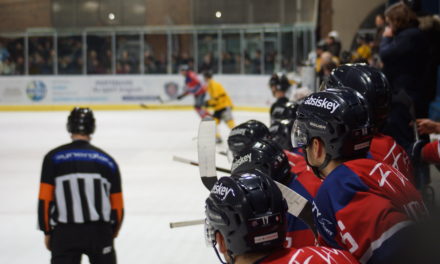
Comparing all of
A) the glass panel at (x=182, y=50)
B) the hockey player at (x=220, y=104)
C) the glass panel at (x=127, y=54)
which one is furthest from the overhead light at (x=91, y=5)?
the hockey player at (x=220, y=104)

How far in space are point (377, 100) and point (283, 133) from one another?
1598 millimetres

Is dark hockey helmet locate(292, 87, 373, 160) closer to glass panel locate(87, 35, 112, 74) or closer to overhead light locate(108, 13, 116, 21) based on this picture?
glass panel locate(87, 35, 112, 74)

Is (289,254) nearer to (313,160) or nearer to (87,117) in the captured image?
(313,160)

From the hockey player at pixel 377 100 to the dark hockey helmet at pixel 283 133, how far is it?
136 cm

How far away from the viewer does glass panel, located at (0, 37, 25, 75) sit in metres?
19.7

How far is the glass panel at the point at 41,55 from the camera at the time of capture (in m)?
19.8

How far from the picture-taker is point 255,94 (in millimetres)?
18375

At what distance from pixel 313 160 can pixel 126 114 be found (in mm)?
16161

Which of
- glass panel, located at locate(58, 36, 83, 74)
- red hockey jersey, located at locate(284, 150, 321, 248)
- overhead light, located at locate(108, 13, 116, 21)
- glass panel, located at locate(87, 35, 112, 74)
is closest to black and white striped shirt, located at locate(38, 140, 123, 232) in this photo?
red hockey jersey, located at locate(284, 150, 321, 248)

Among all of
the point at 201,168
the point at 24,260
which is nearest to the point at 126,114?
the point at 24,260

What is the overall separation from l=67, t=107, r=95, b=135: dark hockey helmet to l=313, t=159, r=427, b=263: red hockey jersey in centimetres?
206

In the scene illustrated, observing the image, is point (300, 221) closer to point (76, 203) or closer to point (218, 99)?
point (76, 203)

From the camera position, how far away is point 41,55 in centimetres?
1981

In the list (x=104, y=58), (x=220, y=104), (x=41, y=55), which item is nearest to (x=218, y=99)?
(x=220, y=104)
